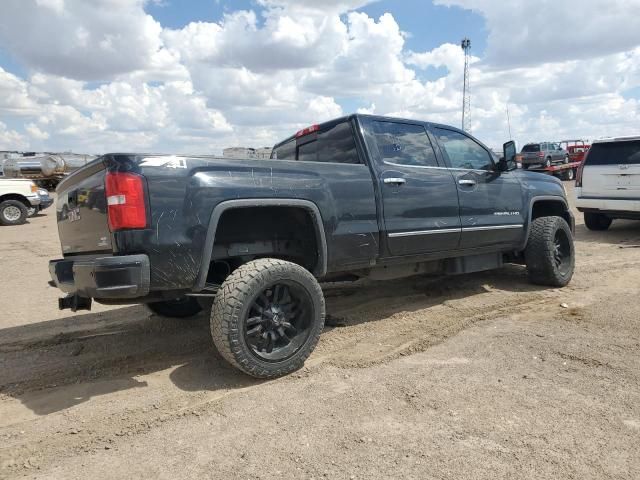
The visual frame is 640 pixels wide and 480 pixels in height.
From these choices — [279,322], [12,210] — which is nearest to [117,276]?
[279,322]

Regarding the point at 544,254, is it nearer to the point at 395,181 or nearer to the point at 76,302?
the point at 395,181

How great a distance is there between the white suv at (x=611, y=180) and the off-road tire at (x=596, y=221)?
68 millimetres

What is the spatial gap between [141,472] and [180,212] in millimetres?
1460

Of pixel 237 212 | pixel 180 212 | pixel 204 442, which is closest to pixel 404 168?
pixel 237 212

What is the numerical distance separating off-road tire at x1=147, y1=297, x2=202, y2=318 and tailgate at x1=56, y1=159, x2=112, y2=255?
1.09 metres

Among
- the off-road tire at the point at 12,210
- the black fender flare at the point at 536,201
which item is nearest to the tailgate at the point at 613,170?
the black fender flare at the point at 536,201

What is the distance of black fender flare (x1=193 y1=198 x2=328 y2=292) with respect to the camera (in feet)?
10.6

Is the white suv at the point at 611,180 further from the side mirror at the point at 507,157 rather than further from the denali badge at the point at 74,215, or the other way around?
the denali badge at the point at 74,215

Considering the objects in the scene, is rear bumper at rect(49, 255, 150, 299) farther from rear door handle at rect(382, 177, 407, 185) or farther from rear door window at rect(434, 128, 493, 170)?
rear door window at rect(434, 128, 493, 170)

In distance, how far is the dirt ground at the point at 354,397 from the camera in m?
2.47

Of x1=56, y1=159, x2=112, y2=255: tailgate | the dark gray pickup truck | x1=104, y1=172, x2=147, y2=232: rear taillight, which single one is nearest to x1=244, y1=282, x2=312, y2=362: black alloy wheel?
the dark gray pickup truck

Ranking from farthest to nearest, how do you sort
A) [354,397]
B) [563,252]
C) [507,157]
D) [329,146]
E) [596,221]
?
[596,221], [563,252], [507,157], [329,146], [354,397]

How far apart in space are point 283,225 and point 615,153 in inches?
319

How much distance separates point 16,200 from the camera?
47.9 ft
